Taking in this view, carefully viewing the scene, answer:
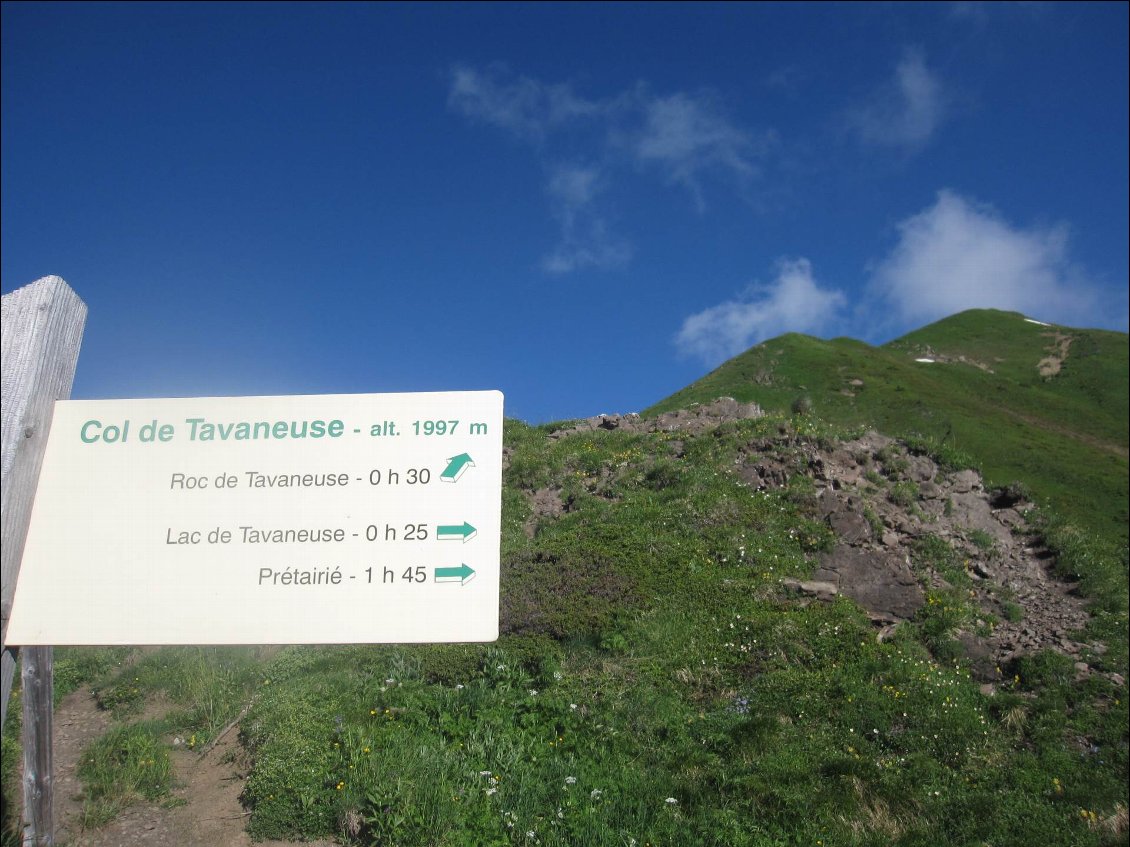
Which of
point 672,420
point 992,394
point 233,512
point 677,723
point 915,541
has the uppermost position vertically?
point 992,394

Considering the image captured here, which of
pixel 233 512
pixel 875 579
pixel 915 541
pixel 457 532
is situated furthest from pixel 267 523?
pixel 915 541

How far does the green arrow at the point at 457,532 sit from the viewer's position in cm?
319

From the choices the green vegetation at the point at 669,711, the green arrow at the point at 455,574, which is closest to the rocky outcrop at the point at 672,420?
the green vegetation at the point at 669,711

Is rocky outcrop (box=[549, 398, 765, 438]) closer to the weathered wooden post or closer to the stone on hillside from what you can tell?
the stone on hillside

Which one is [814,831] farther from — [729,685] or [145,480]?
[145,480]

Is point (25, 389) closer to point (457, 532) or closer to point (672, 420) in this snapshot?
point (457, 532)

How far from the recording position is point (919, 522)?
13.5m

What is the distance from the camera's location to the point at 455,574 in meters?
3.14

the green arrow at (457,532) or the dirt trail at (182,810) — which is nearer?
the green arrow at (457,532)

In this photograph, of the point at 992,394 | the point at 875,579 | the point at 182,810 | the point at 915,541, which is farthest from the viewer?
the point at 992,394

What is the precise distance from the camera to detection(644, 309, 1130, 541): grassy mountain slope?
3978 centimetres

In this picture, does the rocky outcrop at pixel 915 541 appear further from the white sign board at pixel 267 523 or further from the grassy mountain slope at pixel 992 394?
the white sign board at pixel 267 523

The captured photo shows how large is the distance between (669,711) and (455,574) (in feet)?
19.0

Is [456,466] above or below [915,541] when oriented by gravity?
below
